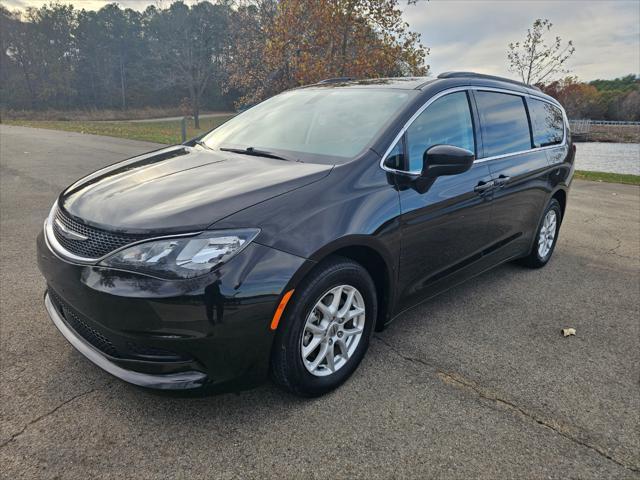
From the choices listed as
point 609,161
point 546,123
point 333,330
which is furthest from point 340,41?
point 609,161

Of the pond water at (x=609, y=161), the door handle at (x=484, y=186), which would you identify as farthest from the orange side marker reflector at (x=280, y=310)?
the pond water at (x=609, y=161)

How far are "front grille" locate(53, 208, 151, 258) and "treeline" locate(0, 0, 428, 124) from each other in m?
11.6

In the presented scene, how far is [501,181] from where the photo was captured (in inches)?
142

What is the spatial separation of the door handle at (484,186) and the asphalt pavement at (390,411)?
978 mm

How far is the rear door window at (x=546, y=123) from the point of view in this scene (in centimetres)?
433

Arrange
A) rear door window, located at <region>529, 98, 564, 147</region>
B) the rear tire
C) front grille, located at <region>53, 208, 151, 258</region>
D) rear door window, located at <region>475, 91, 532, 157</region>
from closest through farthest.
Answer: front grille, located at <region>53, 208, 151, 258</region>
rear door window, located at <region>475, 91, 532, 157</region>
rear door window, located at <region>529, 98, 564, 147</region>
the rear tire

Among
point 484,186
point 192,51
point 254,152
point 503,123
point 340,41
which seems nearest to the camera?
point 254,152

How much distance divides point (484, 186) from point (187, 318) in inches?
95.3

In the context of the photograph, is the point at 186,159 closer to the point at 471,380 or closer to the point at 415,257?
the point at 415,257

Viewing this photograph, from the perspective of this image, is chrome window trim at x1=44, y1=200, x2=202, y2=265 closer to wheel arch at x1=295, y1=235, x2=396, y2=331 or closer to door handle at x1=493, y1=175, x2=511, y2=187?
wheel arch at x1=295, y1=235, x2=396, y2=331

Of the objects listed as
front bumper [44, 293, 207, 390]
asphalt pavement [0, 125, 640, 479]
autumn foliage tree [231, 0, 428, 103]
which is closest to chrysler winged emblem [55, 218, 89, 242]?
front bumper [44, 293, 207, 390]

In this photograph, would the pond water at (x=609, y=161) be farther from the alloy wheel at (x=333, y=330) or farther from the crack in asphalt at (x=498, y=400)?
the alloy wheel at (x=333, y=330)

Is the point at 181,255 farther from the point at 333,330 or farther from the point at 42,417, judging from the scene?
the point at 42,417

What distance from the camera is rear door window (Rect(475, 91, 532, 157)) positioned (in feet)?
11.6
